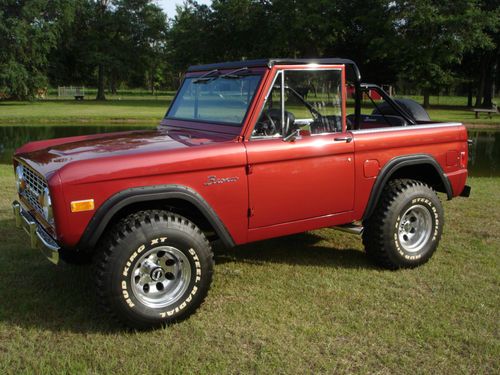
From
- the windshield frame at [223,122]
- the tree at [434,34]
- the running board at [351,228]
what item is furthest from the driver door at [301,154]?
the tree at [434,34]

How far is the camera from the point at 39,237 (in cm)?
358

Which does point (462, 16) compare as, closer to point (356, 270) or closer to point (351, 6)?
point (351, 6)

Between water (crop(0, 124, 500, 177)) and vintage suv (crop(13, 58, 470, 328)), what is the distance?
24.2 feet

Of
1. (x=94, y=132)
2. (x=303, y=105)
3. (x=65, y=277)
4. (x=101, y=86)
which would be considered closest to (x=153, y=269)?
(x=65, y=277)

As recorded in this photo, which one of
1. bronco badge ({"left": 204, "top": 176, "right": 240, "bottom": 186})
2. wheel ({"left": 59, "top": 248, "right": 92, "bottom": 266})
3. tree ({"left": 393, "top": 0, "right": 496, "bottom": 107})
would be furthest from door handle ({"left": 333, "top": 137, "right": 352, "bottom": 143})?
tree ({"left": 393, "top": 0, "right": 496, "bottom": 107})

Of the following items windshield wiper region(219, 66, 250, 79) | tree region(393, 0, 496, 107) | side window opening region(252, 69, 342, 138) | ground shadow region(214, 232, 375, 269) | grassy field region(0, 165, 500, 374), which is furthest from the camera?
tree region(393, 0, 496, 107)

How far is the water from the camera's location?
12253 millimetres

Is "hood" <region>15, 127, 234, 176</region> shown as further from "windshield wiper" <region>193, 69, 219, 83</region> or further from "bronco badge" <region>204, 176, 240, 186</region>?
"windshield wiper" <region>193, 69, 219, 83</region>

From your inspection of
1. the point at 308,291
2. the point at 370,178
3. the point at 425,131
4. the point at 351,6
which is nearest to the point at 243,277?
the point at 308,291

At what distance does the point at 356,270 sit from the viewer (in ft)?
15.4

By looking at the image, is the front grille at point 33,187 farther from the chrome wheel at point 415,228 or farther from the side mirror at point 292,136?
the chrome wheel at point 415,228

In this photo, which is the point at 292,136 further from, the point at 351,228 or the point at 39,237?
the point at 39,237

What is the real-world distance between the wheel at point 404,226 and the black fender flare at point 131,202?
1.72 metres

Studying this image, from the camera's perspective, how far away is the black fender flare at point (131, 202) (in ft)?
10.8
